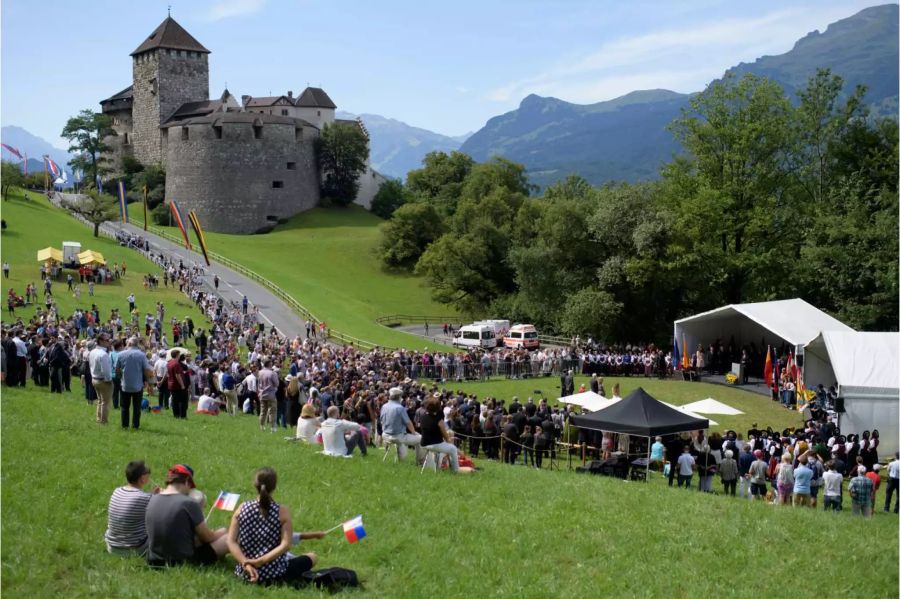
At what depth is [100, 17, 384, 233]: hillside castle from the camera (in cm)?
9369

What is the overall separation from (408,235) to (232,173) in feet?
86.6

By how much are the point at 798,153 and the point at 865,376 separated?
32335mm

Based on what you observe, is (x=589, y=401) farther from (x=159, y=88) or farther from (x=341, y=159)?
(x=159, y=88)

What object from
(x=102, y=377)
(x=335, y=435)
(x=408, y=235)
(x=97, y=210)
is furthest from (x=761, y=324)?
(x=97, y=210)

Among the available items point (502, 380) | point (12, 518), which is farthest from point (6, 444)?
point (502, 380)

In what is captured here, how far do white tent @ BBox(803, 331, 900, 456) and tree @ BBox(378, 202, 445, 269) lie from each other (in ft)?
174

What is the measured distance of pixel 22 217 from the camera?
69438mm

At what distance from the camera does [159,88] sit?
338 feet

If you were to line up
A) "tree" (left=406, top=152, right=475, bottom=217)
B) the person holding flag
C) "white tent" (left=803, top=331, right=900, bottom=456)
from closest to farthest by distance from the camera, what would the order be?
the person holding flag
"white tent" (left=803, top=331, right=900, bottom=456)
"tree" (left=406, top=152, right=475, bottom=217)

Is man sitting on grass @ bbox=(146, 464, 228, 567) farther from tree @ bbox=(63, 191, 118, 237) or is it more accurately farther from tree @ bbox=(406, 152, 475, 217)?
tree @ bbox=(406, 152, 475, 217)

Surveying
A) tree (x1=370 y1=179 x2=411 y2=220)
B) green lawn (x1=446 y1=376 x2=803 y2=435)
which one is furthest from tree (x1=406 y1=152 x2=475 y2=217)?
green lawn (x1=446 y1=376 x2=803 y2=435)

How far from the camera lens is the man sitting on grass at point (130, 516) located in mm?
8570

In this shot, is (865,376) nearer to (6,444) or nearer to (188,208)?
(6,444)

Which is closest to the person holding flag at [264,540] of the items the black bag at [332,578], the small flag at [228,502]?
the black bag at [332,578]
